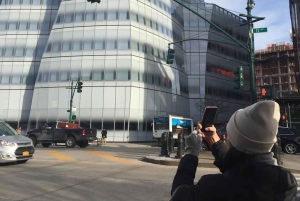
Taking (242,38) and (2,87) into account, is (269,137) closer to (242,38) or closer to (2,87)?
(2,87)

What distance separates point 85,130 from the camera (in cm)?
2084

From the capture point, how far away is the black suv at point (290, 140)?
15.9 meters

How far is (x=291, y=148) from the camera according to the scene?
16.0m

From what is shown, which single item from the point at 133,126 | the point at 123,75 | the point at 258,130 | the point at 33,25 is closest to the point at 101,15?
the point at 123,75

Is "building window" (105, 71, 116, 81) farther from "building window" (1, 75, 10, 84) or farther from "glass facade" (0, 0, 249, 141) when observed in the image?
"building window" (1, 75, 10, 84)

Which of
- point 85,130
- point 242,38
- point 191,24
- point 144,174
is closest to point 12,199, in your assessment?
point 144,174

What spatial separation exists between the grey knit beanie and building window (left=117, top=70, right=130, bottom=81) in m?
35.1

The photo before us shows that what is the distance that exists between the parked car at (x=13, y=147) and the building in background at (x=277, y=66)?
104m

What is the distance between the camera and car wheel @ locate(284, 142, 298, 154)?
15908mm

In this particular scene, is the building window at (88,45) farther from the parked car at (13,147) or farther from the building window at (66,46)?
the parked car at (13,147)

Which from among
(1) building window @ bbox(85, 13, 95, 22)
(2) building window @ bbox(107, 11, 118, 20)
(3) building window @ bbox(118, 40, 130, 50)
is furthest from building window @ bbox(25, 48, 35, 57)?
(3) building window @ bbox(118, 40, 130, 50)

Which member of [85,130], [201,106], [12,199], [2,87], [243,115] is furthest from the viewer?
[201,106]

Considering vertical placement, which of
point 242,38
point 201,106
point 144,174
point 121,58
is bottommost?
point 144,174

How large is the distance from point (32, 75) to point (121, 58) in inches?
607
